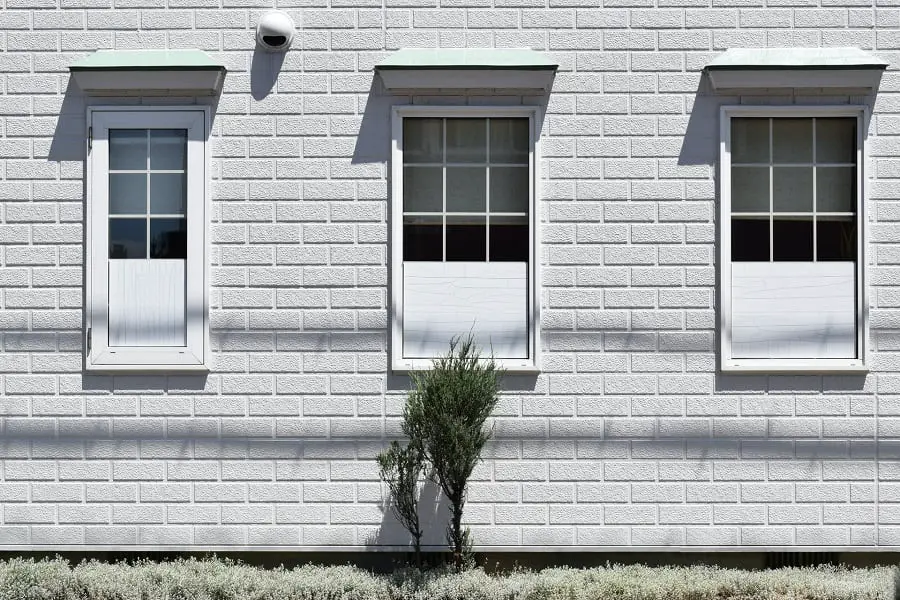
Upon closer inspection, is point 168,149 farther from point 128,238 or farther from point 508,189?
point 508,189

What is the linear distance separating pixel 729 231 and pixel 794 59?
4.56 ft

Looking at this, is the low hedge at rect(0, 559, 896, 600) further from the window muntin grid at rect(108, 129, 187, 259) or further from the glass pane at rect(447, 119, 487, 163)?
the glass pane at rect(447, 119, 487, 163)

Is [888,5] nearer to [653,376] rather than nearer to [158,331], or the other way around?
[653,376]

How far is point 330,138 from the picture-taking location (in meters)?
7.07

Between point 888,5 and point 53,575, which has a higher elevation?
point 888,5

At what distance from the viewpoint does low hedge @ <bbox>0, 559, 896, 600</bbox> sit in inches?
250

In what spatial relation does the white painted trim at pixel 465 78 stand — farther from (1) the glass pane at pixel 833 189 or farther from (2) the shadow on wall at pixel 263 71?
(1) the glass pane at pixel 833 189

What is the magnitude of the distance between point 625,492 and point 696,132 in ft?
9.28

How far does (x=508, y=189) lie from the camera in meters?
7.17

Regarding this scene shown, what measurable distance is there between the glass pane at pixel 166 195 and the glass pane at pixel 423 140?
1769mm

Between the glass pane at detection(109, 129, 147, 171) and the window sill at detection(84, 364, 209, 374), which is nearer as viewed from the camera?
the window sill at detection(84, 364, 209, 374)

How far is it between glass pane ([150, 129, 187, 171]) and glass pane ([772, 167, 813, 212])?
15.1 feet

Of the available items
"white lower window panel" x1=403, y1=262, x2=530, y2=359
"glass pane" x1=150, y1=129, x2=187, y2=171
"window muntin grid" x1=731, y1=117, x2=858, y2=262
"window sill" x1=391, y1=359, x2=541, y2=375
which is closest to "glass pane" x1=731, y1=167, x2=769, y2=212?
"window muntin grid" x1=731, y1=117, x2=858, y2=262

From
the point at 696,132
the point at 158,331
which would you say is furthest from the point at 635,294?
the point at 158,331
